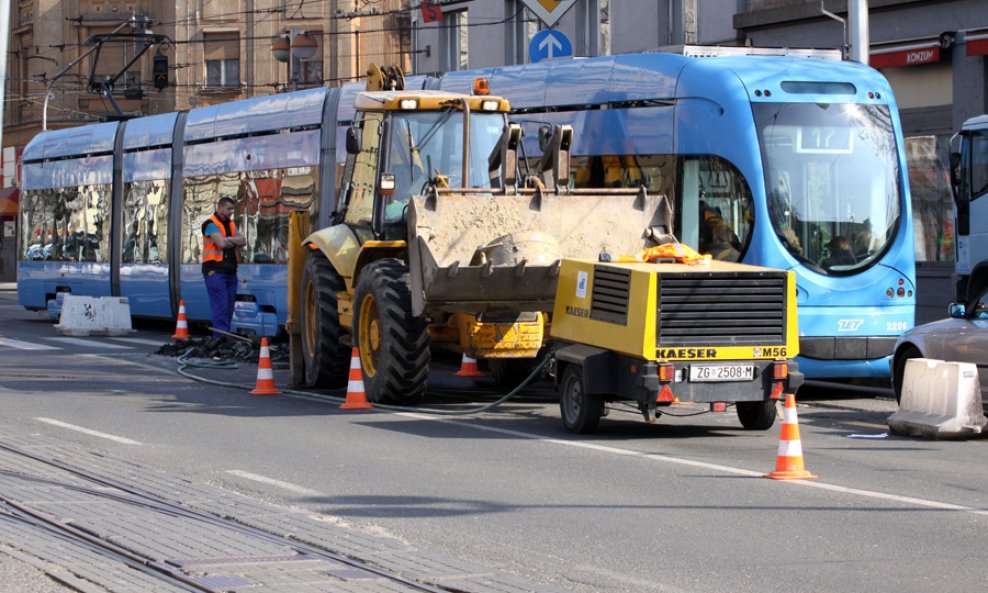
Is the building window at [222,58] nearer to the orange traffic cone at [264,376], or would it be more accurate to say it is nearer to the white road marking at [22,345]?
the white road marking at [22,345]

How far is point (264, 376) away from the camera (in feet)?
55.2

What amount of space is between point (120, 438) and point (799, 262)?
282 inches

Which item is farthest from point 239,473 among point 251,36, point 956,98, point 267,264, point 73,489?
point 251,36

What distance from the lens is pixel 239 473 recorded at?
438 inches

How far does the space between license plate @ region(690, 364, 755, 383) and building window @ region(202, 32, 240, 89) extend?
185ft

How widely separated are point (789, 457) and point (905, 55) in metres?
19.3

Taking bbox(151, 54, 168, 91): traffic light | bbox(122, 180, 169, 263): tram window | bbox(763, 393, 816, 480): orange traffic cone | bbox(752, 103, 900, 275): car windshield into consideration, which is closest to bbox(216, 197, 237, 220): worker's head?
bbox(122, 180, 169, 263): tram window

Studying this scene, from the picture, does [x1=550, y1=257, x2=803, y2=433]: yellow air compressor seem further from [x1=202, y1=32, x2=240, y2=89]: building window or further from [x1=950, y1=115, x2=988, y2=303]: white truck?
[x1=202, y1=32, x2=240, y2=89]: building window

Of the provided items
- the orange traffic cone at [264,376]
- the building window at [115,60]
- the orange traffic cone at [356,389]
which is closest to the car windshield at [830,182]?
the orange traffic cone at [356,389]

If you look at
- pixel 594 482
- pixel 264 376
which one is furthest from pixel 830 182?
pixel 594 482

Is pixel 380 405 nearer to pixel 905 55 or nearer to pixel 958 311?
pixel 958 311

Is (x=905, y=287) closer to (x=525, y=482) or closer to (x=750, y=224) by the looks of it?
(x=750, y=224)

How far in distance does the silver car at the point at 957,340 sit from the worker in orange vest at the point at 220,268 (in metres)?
10.3

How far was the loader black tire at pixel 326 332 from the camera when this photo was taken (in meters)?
16.8
